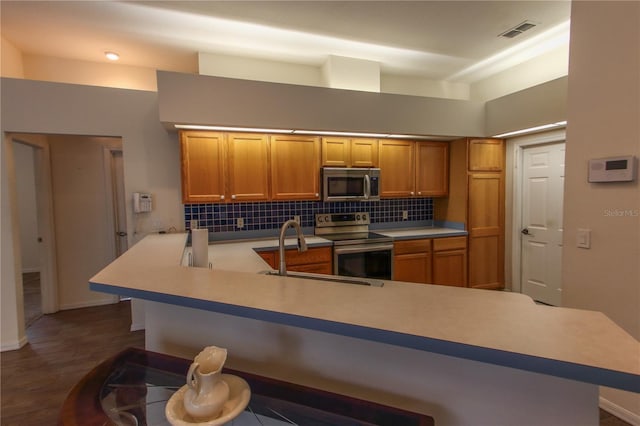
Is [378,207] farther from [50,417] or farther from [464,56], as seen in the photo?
[50,417]

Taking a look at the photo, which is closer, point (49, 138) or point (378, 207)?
point (49, 138)

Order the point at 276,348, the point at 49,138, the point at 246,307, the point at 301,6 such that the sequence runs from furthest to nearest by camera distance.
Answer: the point at 49,138 < the point at 301,6 < the point at 276,348 < the point at 246,307

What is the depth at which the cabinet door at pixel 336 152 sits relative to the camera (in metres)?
3.70

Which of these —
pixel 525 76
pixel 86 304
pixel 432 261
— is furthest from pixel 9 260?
pixel 525 76

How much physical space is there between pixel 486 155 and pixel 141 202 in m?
4.14

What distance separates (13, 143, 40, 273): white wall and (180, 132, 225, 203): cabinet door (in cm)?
438

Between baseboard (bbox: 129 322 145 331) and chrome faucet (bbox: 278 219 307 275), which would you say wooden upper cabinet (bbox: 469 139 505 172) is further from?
baseboard (bbox: 129 322 145 331)

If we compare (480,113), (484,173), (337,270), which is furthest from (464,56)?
(337,270)

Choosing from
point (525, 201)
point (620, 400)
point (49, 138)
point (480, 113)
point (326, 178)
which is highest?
point (480, 113)

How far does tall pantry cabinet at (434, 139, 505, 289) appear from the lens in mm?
4055

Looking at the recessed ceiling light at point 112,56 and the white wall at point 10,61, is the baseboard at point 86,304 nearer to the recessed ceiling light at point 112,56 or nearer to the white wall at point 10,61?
the white wall at point 10,61

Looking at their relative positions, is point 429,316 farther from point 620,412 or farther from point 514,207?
point 514,207

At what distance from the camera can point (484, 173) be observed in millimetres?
4098

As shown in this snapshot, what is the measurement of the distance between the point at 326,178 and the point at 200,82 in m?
1.61
